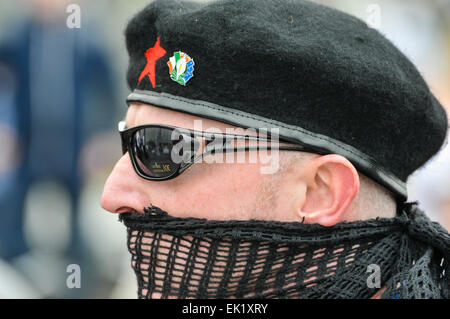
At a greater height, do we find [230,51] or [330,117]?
[230,51]

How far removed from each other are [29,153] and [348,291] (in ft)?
11.5

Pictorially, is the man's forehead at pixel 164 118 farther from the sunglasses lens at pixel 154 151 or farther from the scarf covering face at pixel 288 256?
the scarf covering face at pixel 288 256

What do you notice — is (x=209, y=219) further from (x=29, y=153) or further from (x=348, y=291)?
(x=29, y=153)

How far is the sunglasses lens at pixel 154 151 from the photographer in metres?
2.05

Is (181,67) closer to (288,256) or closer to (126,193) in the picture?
(126,193)

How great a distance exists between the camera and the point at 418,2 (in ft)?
20.8

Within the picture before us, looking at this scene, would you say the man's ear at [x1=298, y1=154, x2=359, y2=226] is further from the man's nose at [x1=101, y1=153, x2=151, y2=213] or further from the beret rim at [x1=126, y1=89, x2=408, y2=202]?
the man's nose at [x1=101, y1=153, x2=151, y2=213]

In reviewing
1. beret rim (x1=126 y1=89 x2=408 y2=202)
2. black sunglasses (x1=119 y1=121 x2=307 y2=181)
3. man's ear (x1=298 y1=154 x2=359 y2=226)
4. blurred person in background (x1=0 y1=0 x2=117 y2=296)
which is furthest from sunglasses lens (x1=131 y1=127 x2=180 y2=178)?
blurred person in background (x1=0 y1=0 x2=117 y2=296)

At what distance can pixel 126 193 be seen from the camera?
2158 mm

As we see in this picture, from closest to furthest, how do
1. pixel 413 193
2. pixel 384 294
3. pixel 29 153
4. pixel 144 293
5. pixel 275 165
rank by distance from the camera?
pixel 384 294 < pixel 275 165 < pixel 144 293 < pixel 29 153 < pixel 413 193

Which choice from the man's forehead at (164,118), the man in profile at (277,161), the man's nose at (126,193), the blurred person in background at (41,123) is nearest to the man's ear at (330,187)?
the man in profile at (277,161)

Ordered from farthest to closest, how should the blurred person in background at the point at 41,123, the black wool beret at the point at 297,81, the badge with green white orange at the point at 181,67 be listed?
the blurred person in background at the point at 41,123 < the badge with green white orange at the point at 181,67 < the black wool beret at the point at 297,81

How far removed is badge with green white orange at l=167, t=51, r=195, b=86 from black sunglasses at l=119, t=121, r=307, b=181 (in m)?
0.19

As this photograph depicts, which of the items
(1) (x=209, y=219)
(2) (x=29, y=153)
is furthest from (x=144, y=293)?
(2) (x=29, y=153)
